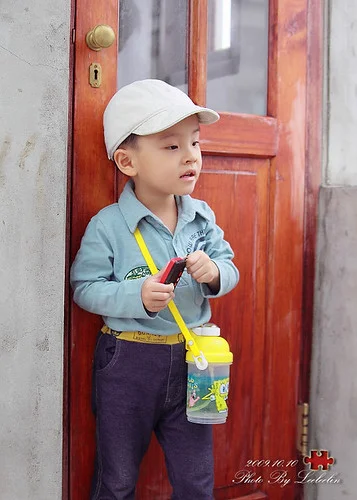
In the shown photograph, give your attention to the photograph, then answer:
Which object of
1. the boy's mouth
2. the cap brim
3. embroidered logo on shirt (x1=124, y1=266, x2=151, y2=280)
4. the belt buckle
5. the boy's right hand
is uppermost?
the cap brim

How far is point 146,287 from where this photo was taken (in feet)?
5.87

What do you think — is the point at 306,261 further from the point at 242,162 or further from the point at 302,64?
the point at 302,64

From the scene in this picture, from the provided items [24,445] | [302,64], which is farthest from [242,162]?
[24,445]

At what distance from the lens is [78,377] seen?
2.00 m

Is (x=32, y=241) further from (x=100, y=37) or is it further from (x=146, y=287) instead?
(x=100, y=37)

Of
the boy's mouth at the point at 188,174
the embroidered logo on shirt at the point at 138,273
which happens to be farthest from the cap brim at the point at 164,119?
the embroidered logo on shirt at the point at 138,273

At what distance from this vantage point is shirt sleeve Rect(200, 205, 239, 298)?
1960 mm

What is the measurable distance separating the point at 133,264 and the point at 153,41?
0.66 m

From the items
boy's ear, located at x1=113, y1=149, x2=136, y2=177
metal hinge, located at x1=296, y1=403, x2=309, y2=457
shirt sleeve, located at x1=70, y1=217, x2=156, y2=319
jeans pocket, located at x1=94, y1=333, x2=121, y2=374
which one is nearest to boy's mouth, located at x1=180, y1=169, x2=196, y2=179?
boy's ear, located at x1=113, y1=149, x2=136, y2=177

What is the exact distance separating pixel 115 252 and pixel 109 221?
0.08 meters

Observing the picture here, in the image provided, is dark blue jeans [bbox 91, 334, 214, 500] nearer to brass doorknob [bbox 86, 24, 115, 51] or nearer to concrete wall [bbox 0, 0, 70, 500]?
concrete wall [bbox 0, 0, 70, 500]

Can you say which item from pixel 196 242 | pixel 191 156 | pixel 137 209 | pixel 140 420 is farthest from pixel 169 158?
pixel 140 420

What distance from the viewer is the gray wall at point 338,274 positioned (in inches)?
90.6

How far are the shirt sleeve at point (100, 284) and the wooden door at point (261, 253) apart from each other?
1.37 ft
